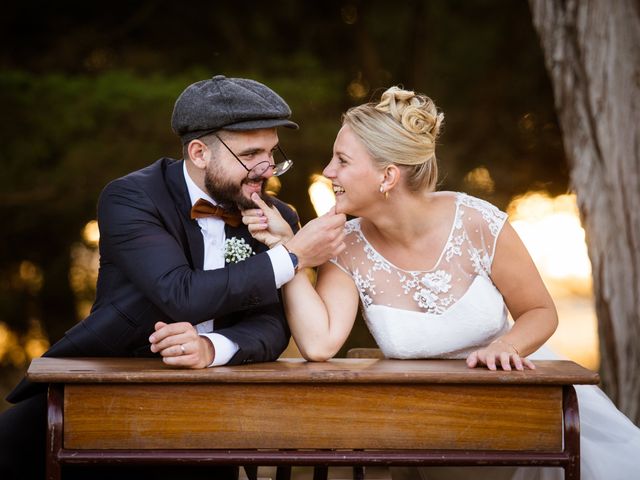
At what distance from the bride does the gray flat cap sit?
0.29m

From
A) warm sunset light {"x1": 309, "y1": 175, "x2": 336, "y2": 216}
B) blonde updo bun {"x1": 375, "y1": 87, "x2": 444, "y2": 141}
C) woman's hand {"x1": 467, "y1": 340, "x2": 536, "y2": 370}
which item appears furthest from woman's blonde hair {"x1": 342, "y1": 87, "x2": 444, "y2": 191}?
warm sunset light {"x1": 309, "y1": 175, "x2": 336, "y2": 216}

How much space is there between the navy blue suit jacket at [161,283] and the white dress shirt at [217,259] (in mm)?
25

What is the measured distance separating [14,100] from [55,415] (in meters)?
5.22

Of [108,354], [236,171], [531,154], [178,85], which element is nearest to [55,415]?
[108,354]

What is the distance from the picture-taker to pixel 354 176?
135 inches

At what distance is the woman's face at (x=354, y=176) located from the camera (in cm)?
342

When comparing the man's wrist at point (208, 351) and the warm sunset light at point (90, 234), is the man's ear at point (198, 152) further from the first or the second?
the warm sunset light at point (90, 234)

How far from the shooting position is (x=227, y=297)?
3037mm

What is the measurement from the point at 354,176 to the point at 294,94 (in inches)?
166

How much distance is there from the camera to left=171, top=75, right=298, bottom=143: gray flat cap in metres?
3.33

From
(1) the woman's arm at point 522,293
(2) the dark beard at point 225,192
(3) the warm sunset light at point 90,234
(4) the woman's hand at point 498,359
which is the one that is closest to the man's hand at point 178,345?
(2) the dark beard at point 225,192

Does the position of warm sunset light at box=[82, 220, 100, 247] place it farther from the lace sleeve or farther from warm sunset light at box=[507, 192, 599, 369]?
the lace sleeve

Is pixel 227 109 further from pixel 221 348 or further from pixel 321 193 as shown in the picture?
pixel 321 193

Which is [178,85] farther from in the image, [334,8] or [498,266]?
[498,266]
